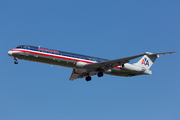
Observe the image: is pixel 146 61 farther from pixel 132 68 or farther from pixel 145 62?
pixel 132 68

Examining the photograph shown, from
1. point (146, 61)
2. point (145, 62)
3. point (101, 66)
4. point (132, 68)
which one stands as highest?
point (146, 61)

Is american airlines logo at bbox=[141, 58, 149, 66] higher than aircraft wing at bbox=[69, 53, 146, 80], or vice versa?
american airlines logo at bbox=[141, 58, 149, 66]

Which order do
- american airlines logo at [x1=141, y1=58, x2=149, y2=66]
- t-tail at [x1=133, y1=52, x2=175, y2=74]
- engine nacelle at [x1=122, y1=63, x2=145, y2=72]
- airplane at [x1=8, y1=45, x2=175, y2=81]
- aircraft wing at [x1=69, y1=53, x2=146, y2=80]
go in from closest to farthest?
airplane at [x1=8, y1=45, x2=175, y2=81]
aircraft wing at [x1=69, y1=53, x2=146, y2=80]
engine nacelle at [x1=122, y1=63, x2=145, y2=72]
t-tail at [x1=133, y1=52, x2=175, y2=74]
american airlines logo at [x1=141, y1=58, x2=149, y2=66]

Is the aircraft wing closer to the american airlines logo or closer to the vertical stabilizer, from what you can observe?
the vertical stabilizer

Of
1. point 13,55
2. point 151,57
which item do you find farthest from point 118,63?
point 13,55

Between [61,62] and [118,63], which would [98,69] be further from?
[61,62]

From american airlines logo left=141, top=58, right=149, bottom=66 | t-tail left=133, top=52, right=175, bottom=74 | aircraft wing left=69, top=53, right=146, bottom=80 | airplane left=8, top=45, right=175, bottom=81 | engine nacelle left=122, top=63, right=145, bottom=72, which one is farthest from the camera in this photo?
american airlines logo left=141, top=58, right=149, bottom=66

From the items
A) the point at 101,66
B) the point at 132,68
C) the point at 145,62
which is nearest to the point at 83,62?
the point at 101,66

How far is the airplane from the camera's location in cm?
3032

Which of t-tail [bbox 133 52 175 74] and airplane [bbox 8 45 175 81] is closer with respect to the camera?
airplane [bbox 8 45 175 81]

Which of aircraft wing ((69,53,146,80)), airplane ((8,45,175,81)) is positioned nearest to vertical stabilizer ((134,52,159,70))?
airplane ((8,45,175,81))

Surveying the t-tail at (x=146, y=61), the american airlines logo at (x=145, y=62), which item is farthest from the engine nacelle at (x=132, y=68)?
the american airlines logo at (x=145, y=62)

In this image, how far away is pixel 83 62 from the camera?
3272cm

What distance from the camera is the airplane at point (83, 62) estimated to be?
3032 centimetres
